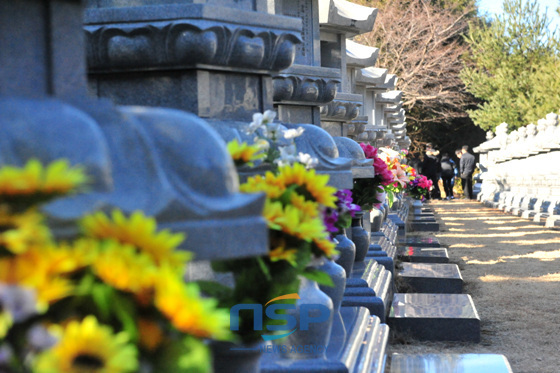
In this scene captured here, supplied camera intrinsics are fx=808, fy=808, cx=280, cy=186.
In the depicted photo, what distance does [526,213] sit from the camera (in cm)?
1880

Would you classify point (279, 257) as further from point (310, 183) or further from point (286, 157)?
point (286, 157)

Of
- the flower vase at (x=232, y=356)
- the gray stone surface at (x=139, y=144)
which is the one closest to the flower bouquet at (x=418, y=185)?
the flower vase at (x=232, y=356)

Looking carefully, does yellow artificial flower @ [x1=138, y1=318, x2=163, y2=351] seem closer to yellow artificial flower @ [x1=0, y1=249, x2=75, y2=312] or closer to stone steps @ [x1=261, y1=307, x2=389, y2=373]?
yellow artificial flower @ [x1=0, y1=249, x2=75, y2=312]

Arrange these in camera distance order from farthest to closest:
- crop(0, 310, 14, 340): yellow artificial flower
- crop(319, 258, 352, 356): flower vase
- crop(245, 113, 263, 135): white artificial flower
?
crop(319, 258, 352, 356): flower vase, crop(245, 113, 263, 135): white artificial flower, crop(0, 310, 14, 340): yellow artificial flower

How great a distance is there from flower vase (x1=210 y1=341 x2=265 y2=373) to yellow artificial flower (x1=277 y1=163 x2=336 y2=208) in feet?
1.58

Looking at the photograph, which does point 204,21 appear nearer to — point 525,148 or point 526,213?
point 526,213

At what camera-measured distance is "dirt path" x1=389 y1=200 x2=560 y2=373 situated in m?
5.43

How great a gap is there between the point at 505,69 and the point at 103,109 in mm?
37202

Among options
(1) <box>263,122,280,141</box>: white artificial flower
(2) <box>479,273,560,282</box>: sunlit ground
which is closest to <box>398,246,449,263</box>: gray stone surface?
(2) <box>479,273,560,282</box>: sunlit ground

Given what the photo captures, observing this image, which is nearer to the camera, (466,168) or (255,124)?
(255,124)

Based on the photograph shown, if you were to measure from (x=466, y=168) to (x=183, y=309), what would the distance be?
2721cm

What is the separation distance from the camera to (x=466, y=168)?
27.5 meters

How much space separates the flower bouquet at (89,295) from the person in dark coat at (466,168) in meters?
26.4

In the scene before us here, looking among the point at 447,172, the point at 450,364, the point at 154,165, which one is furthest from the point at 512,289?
the point at 447,172
